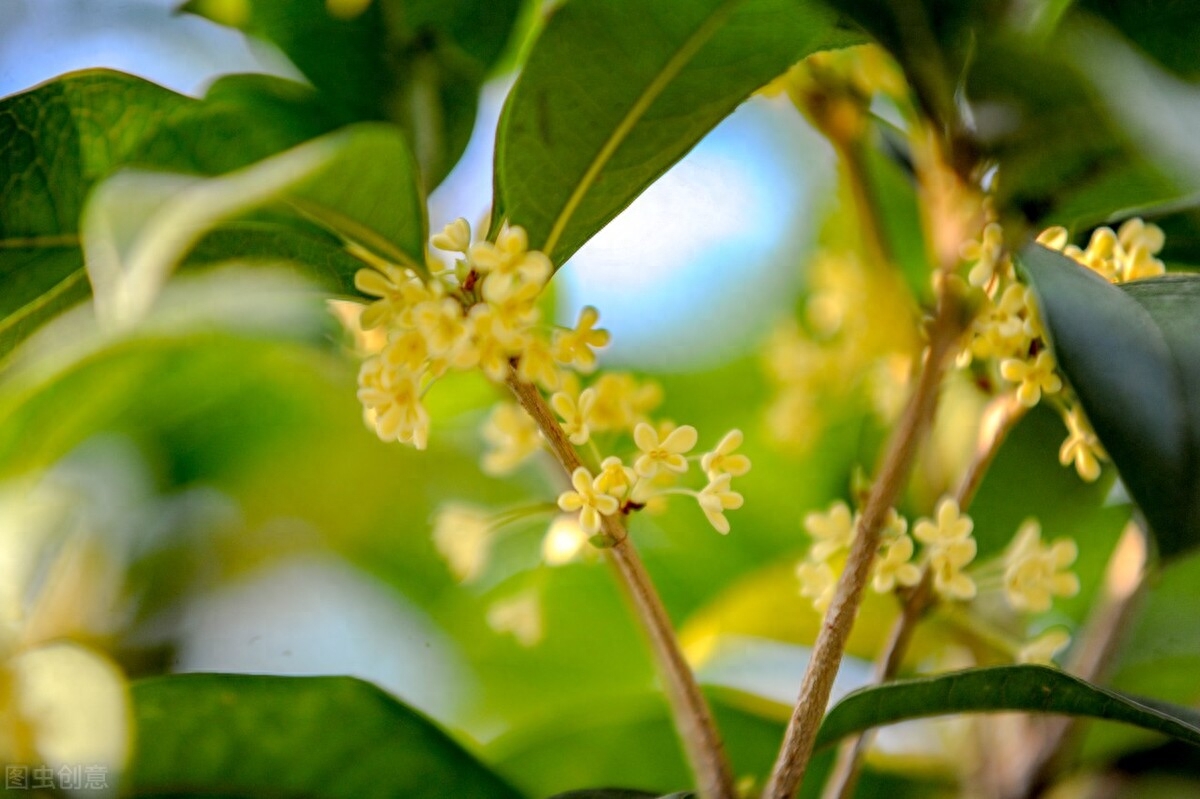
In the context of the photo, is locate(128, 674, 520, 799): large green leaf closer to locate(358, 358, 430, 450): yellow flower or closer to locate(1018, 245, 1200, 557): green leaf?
locate(358, 358, 430, 450): yellow flower

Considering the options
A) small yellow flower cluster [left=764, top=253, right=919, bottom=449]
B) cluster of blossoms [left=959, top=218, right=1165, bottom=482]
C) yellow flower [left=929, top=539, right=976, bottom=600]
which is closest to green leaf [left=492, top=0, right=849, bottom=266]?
cluster of blossoms [left=959, top=218, right=1165, bottom=482]

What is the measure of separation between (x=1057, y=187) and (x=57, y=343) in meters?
0.50

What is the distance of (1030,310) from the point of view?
0.49 m

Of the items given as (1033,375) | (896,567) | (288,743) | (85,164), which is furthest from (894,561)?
(85,164)

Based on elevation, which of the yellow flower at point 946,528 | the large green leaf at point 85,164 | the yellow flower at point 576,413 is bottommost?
the yellow flower at point 946,528

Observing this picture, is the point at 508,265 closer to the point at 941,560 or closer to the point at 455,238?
the point at 455,238

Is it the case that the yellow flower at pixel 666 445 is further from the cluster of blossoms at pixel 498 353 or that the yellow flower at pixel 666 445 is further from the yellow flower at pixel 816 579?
the yellow flower at pixel 816 579

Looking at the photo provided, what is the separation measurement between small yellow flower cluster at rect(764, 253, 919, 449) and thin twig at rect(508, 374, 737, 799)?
0.37m

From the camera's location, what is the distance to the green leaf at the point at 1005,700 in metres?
0.46

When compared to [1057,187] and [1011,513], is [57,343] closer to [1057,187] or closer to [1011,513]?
[1057,187]

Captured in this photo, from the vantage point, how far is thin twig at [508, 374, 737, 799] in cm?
48

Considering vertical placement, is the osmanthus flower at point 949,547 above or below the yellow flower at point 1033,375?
below

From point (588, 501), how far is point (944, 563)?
20 centimetres

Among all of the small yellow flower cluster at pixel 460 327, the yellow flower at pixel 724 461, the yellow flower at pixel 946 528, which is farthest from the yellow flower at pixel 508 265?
the yellow flower at pixel 946 528
